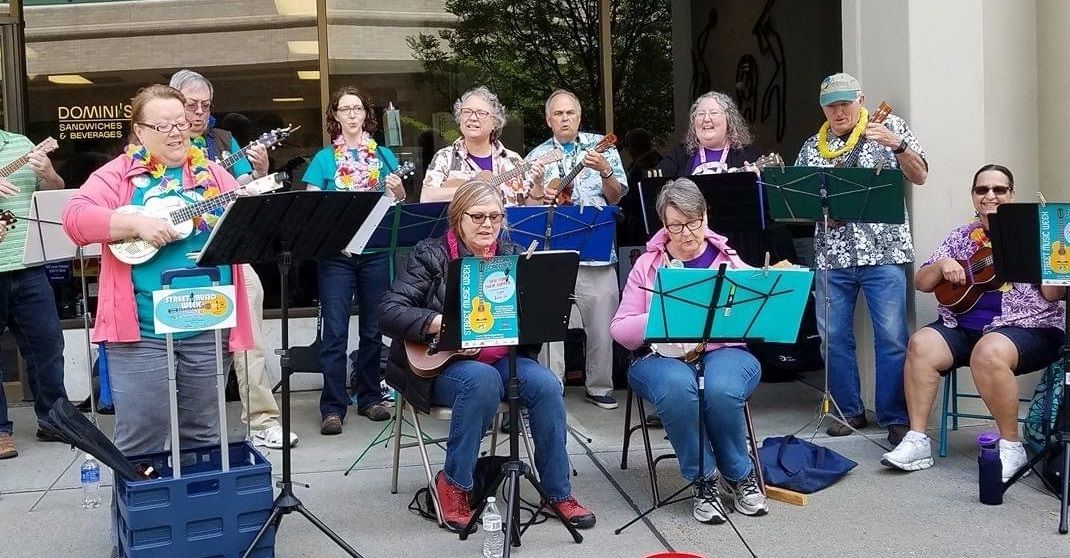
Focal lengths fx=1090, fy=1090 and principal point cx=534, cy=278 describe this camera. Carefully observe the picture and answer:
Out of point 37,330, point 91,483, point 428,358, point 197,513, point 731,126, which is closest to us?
point 197,513

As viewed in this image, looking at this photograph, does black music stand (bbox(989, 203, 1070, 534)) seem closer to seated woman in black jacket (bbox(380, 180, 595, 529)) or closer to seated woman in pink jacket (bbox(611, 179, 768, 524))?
seated woman in pink jacket (bbox(611, 179, 768, 524))

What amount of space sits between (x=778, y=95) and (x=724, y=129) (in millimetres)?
3378

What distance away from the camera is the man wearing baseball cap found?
18.5 feet

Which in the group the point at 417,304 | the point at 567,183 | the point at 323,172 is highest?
the point at 323,172

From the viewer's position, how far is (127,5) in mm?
7535

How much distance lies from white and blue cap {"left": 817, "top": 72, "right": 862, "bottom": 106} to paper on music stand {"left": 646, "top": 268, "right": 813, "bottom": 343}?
1.80 m

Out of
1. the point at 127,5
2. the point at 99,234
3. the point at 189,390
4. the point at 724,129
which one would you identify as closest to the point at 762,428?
the point at 724,129

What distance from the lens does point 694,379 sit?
Answer: 179 inches

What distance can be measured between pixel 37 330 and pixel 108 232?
2.41 meters

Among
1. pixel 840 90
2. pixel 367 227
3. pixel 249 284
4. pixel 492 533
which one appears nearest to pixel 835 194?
pixel 840 90

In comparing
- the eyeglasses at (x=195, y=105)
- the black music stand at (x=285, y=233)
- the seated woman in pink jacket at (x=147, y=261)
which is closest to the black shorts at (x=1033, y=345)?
the black music stand at (x=285, y=233)

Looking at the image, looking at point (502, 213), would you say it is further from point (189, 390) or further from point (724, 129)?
point (724, 129)

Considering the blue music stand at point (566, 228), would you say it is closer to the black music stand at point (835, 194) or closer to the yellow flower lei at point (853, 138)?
the black music stand at point (835, 194)

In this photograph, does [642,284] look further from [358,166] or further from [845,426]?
[358,166]
